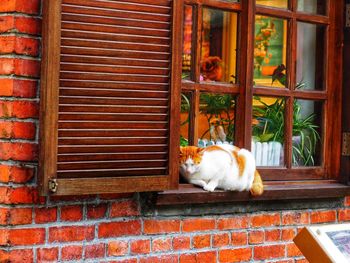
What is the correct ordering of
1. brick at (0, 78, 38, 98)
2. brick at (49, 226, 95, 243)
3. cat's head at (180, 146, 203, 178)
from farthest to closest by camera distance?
1. cat's head at (180, 146, 203, 178)
2. brick at (49, 226, 95, 243)
3. brick at (0, 78, 38, 98)

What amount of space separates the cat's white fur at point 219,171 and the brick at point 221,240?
262 mm

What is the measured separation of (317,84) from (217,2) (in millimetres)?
915

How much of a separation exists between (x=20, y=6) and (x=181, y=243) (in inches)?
55.3

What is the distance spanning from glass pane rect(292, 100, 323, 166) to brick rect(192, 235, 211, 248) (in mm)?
862

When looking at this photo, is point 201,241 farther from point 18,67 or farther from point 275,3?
point 275,3

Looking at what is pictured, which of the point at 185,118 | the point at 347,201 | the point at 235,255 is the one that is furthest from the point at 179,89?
the point at 347,201

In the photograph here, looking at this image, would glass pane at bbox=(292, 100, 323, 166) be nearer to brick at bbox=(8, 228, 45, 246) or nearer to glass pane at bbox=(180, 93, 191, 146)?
glass pane at bbox=(180, 93, 191, 146)

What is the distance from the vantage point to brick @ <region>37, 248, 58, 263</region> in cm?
316

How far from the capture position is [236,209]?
3867mm

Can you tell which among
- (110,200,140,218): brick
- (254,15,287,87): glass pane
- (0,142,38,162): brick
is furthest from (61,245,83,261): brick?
(254,15,287,87): glass pane

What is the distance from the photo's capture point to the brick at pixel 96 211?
3.31 m

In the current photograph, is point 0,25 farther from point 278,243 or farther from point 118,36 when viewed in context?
point 278,243

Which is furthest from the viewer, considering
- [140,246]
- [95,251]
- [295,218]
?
[295,218]

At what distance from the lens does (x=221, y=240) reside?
3803mm
